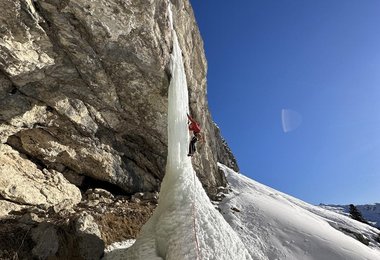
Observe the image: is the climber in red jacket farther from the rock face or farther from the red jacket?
the rock face

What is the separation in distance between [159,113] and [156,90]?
4.51 feet

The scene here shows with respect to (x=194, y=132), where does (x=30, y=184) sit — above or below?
below

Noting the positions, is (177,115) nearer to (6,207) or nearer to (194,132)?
(194,132)

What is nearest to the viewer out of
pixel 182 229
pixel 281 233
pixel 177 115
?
pixel 182 229

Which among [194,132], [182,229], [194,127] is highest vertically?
[194,127]

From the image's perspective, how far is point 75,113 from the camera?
619 inches

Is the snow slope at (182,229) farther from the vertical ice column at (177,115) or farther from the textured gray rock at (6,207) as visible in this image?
the textured gray rock at (6,207)

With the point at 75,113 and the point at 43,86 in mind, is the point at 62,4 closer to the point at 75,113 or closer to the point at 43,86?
the point at 43,86

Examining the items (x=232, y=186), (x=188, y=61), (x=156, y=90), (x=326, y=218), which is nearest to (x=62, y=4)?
(x=156, y=90)

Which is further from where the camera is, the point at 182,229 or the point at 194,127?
the point at 194,127

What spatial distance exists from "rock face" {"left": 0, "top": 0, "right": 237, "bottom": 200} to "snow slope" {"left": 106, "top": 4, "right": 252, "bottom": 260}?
13.9ft

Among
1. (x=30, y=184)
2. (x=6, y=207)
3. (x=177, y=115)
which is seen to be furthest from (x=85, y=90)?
(x=6, y=207)

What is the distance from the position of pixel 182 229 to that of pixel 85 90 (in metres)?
8.12

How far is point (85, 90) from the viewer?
15.8m
